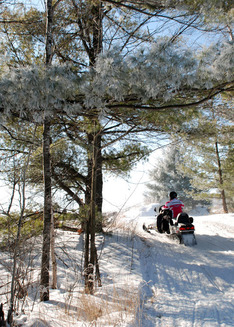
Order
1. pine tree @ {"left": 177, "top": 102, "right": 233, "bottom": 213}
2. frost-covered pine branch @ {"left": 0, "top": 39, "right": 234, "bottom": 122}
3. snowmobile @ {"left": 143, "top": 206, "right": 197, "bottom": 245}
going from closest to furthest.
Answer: frost-covered pine branch @ {"left": 0, "top": 39, "right": 234, "bottom": 122}
snowmobile @ {"left": 143, "top": 206, "right": 197, "bottom": 245}
pine tree @ {"left": 177, "top": 102, "right": 233, "bottom": 213}

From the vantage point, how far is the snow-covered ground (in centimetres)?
273

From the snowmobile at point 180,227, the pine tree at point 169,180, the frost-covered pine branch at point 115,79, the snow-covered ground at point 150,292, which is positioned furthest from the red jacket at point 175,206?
the pine tree at point 169,180

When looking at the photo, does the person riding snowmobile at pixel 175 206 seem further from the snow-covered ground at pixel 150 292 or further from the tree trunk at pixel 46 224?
the tree trunk at pixel 46 224

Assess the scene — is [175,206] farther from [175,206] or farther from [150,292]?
[150,292]

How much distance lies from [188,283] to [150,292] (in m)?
0.72

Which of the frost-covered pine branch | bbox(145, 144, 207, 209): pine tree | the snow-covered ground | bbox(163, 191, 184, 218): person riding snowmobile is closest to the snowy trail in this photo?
the snow-covered ground

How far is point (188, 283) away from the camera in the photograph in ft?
12.8

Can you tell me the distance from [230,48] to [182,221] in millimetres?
4481

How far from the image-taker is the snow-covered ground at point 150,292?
107 inches

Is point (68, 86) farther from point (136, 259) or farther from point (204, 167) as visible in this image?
point (204, 167)

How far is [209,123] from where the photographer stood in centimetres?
659

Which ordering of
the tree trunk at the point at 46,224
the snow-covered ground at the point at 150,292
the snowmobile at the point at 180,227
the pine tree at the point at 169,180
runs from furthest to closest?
the pine tree at the point at 169,180 → the snowmobile at the point at 180,227 → the tree trunk at the point at 46,224 → the snow-covered ground at the point at 150,292

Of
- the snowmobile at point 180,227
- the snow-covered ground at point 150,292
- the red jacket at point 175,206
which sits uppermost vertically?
the red jacket at point 175,206

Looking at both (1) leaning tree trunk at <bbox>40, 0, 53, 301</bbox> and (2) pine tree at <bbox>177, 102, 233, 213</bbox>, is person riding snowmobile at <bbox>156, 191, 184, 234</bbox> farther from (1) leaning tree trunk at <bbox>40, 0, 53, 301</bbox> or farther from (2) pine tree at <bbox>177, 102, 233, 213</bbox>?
(2) pine tree at <bbox>177, 102, 233, 213</bbox>
